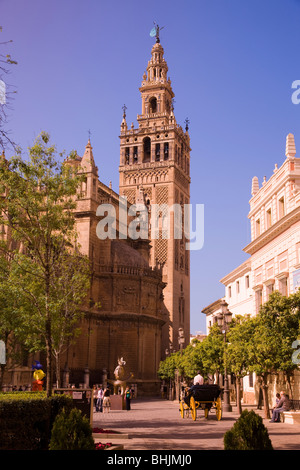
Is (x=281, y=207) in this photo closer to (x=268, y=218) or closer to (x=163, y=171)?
(x=268, y=218)

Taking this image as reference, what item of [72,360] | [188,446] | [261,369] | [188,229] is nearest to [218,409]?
[261,369]

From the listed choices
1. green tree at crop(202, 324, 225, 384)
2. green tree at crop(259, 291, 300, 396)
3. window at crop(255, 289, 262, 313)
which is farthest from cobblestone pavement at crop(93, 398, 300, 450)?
window at crop(255, 289, 262, 313)

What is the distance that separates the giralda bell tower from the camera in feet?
221

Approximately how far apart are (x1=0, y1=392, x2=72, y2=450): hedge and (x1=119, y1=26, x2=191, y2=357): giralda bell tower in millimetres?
54272

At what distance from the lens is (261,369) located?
21.5m

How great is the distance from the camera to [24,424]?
35.4 feet

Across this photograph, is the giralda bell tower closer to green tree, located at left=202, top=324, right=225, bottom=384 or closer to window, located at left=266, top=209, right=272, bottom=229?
green tree, located at left=202, top=324, right=225, bottom=384

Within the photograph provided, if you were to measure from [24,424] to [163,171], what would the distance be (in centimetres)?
6331

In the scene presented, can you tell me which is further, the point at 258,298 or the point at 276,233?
the point at 258,298

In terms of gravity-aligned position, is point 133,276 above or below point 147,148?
below

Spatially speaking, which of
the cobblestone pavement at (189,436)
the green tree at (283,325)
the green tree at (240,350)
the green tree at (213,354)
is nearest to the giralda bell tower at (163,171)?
the green tree at (213,354)

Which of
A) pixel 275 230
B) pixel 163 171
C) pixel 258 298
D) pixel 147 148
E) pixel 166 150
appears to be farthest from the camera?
pixel 147 148

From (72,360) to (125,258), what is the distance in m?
12.8

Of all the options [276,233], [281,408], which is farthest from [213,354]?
[281,408]
